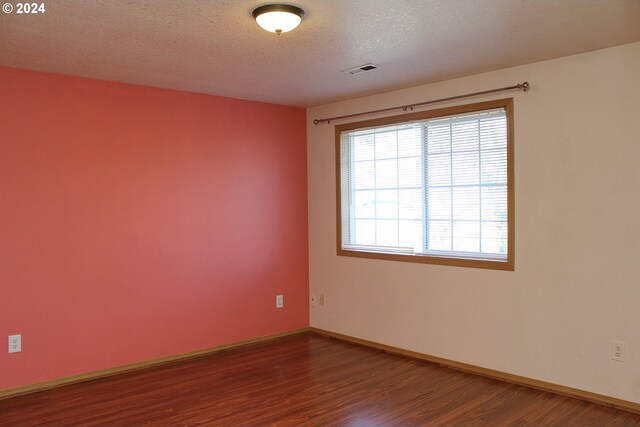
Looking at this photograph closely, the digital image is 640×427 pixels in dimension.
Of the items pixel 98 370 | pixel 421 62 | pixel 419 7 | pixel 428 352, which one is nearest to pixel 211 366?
pixel 98 370

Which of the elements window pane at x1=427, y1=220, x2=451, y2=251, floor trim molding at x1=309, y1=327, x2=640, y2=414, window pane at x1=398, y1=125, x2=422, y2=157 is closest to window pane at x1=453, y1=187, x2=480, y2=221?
window pane at x1=427, y1=220, x2=451, y2=251

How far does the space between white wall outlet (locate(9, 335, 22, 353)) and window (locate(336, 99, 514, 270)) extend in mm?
2856

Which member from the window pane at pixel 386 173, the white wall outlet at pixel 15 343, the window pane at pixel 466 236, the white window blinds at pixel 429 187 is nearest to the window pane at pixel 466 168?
the white window blinds at pixel 429 187

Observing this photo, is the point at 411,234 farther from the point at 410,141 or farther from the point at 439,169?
the point at 410,141

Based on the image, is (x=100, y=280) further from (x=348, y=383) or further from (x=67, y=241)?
(x=348, y=383)

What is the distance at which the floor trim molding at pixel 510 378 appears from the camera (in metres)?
→ 3.39

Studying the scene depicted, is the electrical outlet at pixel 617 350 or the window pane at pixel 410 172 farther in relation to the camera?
the window pane at pixel 410 172

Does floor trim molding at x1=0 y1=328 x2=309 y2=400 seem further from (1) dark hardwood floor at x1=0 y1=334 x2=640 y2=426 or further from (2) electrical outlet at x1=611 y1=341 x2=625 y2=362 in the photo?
(2) electrical outlet at x1=611 y1=341 x2=625 y2=362

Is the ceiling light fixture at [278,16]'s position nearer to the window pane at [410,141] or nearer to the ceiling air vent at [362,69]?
the ceiling air vent at [362,69]

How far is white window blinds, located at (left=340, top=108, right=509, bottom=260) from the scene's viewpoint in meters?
4.05

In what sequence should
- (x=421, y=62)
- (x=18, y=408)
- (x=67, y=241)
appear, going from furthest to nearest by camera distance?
1. (x=67, y=241)
2. (x=421, y=62)
3. (x=18, y=408)

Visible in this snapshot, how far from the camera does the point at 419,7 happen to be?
105 inches

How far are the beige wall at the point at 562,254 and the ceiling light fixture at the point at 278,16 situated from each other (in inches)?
54.7

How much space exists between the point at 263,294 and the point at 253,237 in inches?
23.0
